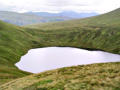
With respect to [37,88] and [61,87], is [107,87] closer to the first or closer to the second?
[61,87]

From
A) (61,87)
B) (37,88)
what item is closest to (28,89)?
(37,88)

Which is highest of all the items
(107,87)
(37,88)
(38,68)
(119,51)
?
(119,51)

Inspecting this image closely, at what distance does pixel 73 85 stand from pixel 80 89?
182 cm

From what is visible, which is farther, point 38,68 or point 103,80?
point 38,68

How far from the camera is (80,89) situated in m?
18.9

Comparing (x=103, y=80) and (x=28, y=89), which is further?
(x=28, y=89)

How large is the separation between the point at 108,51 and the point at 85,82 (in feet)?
609

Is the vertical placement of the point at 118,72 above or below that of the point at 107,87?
above

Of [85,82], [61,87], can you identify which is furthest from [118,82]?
[61,87]

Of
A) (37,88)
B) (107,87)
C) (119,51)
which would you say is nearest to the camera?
(107,87)

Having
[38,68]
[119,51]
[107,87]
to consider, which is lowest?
[107,87]

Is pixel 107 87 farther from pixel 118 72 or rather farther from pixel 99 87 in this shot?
pixel 118 72

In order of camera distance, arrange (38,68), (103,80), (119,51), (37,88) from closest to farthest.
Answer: (103,80)
(37,88)
(38,68)
(119,51)

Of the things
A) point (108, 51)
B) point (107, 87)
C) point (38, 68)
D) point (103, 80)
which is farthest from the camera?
point (108, 51)
